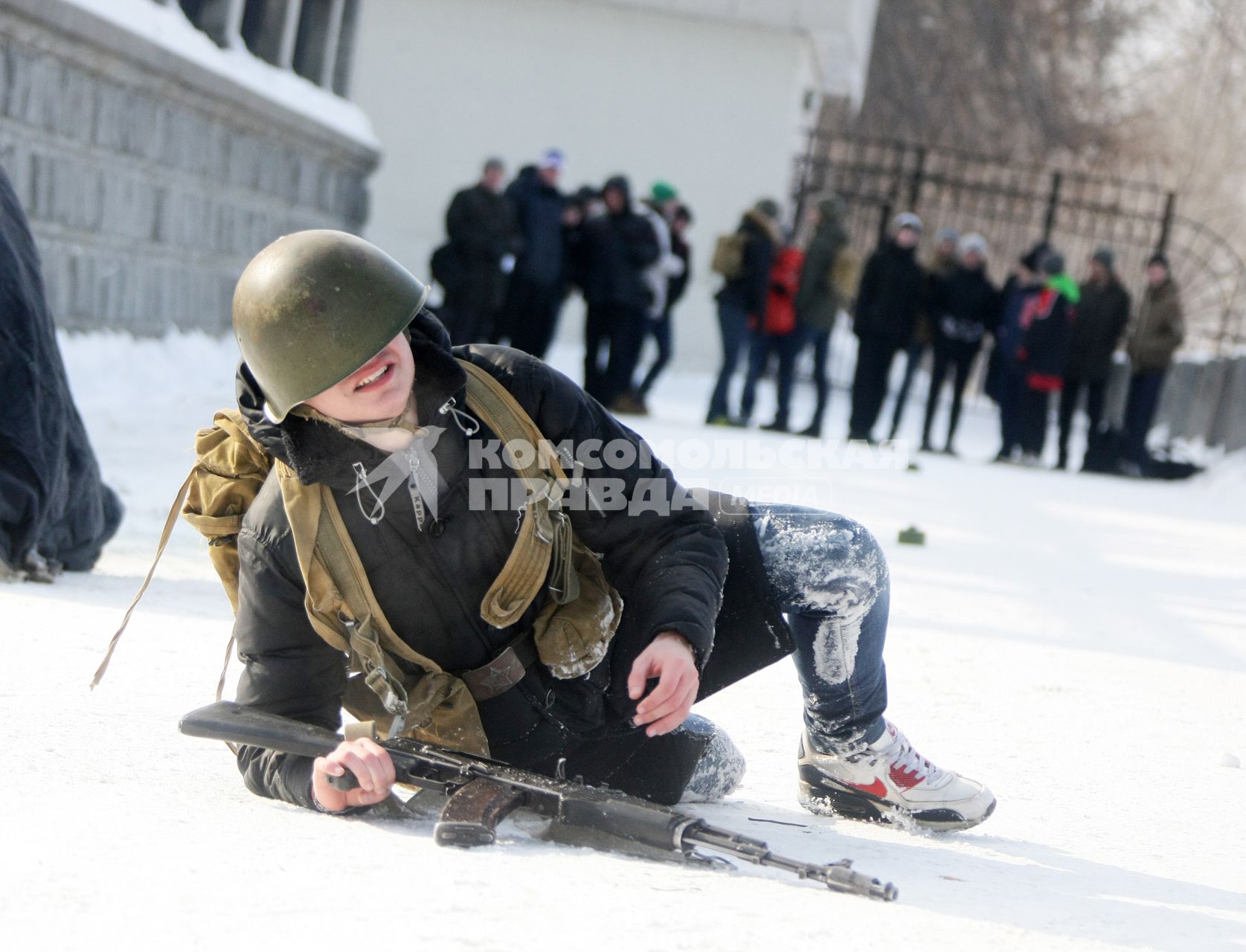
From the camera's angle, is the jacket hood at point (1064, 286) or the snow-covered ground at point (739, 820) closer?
the snow-covered ground at point (739, 820)

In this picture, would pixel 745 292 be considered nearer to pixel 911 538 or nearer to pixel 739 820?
pixel 911 538

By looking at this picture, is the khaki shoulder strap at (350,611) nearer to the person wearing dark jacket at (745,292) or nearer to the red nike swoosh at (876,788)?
the red nike swoosh at (876,788)

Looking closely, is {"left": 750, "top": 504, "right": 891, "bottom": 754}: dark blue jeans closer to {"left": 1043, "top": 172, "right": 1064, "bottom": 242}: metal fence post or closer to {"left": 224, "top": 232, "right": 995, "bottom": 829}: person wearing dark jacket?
{"left": 224, "top": 232, "right": 995, "bottom": 829}: person wearing dark jacket

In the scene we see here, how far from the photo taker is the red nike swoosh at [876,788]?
9.37ft

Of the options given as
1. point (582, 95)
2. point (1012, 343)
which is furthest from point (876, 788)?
point (582, 95)

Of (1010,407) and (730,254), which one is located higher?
(730,254)

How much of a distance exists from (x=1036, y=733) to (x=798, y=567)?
54.6 inches

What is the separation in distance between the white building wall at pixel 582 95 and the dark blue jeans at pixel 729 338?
18.0ft

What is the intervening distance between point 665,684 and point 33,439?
2.58m

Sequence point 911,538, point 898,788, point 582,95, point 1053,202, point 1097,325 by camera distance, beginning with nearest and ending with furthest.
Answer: point 898,788 → point 911,538 → point 1097,325 → point 1053,202 → point 582,95

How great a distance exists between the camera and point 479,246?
11.1m

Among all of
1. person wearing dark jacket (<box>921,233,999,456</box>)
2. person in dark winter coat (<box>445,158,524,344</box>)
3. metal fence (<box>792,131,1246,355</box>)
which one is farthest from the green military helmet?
metal fence (<box>792,131,1246,355</box>)

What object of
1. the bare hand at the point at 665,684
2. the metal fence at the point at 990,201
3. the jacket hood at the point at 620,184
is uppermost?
the metal fence at the point at 990,201

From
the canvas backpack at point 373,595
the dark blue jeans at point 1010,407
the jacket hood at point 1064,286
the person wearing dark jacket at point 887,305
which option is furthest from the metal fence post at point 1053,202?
the canvas backpack at point 373,595
